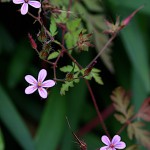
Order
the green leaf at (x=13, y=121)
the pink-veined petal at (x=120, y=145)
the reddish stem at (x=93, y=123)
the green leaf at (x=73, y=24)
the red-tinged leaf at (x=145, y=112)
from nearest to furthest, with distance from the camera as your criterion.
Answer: the pink-veined petal at (x=120, y=145) < the green leaf at (x=73, y=24) < the red-tinged leaf at (x=145, y=112) < the green leaf at (x=13, y=121) < the reddish stem at (x=93, y=123)

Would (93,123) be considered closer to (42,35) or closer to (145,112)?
(145,112)

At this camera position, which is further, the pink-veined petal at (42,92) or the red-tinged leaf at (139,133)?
the red-tinged leaf at (139,133)

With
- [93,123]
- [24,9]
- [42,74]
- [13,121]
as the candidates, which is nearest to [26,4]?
[24,9]

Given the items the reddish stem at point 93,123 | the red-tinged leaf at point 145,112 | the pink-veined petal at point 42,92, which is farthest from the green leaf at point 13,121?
the pink-veined petal at point 42,92

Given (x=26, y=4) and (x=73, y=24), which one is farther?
(x=73, y=24)

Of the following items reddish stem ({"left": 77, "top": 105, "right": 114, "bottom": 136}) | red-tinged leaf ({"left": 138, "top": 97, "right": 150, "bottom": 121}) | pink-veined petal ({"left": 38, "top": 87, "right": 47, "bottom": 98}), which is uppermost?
reddish stem ({"left": 77, "top": 105, "right": 114, "bottom": 136})

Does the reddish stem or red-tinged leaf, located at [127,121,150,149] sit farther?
the reddish stem

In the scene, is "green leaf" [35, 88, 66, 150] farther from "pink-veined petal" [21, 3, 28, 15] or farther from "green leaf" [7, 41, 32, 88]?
"pink-veined petal" [21, 3, 28, 15]

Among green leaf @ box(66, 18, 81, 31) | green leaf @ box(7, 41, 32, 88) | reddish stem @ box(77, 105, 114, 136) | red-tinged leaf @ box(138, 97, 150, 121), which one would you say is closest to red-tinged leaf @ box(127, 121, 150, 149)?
red-tinged leaf @ box(138, 97, 150, 121)

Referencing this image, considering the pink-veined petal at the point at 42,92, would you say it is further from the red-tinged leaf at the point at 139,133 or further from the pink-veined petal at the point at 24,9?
the red-tinged leaf at the point at 139,133

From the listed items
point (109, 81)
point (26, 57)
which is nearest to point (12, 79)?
point (26, 57)
